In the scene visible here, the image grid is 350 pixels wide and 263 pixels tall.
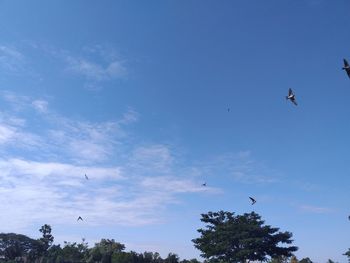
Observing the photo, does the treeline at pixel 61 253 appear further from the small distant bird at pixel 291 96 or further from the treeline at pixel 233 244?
the small distant bird at pixel 291 96

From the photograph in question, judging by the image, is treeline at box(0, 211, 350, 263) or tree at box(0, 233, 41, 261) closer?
treeline at box(0, 211, 350, 263)

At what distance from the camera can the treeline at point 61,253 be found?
2829 inches

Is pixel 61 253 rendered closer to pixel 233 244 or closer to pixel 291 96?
pixel 233 244

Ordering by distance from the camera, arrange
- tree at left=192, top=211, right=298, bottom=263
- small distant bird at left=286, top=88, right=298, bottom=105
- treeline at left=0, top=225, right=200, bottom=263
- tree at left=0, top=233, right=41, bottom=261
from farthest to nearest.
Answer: tree at left=0, top=233, right=41, bottom=261
treeline at left=0, top=225, right=200, bottom=263
tree at left=192, top=211, right=298, bottom=263
small distant bird at left=286, top=88, right=298, bottom=105

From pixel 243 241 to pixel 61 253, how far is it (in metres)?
40.1

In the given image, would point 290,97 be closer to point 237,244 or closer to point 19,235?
point 237,244

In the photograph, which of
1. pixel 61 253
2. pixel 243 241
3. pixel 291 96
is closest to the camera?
pixel 291 96

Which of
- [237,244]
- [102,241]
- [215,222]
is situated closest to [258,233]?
[237,244]

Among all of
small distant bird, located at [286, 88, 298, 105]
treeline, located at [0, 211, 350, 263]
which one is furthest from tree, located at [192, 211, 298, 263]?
small distant bird, located at [286, 88, 298, 105]

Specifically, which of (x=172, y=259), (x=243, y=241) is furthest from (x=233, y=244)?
(x=172, y=259)

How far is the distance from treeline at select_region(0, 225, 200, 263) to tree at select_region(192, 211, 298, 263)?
17.3 feet

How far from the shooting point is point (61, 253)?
76.0 m

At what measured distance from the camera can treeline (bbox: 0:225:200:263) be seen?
71850mm

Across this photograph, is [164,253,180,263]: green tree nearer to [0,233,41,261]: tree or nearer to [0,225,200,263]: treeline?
[0,225,200,263]: treeline
